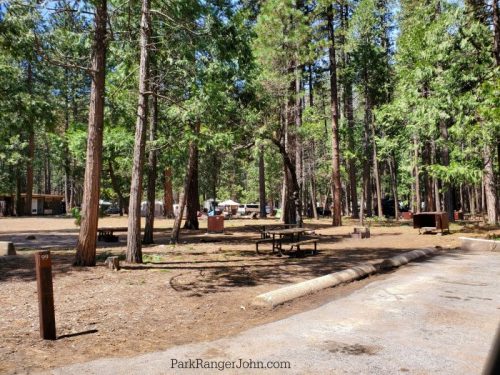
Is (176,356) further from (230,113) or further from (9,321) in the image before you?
(230,113)

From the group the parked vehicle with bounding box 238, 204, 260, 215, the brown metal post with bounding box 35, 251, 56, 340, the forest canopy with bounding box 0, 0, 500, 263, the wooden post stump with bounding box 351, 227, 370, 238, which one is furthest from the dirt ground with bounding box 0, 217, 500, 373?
the parked vehicle with bounding box 238, 204, 260, 215

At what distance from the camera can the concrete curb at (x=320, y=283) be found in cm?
725

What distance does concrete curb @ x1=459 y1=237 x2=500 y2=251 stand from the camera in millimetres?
14680

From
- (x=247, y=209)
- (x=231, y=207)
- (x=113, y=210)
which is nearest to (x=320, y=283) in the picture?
(x=247, y=209)

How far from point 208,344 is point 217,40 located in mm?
8309

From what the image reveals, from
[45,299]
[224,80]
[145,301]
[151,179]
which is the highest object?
[224,80]

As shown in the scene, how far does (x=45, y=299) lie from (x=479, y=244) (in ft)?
47.3

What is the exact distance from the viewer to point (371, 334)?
5.54 metres

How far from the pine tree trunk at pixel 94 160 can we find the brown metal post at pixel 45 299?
4.64 meters

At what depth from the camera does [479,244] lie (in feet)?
49.4

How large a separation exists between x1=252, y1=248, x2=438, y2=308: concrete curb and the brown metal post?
3.17 m

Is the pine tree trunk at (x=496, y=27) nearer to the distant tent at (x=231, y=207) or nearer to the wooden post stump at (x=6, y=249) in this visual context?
the wooden post stump at (x=6, y=249)

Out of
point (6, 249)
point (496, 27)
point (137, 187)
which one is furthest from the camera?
point (496, 27)

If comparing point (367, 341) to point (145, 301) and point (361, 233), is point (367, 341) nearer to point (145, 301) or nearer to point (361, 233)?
point (145, 301)
